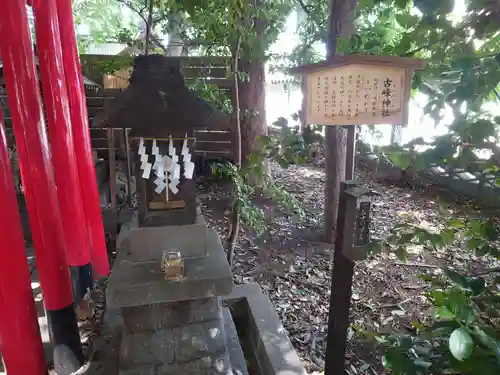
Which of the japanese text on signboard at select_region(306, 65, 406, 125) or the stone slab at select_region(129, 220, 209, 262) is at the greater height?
the japanese text on signboard at select_region(306, 65, 406, 125)

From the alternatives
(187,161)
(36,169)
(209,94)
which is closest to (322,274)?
(209,94)

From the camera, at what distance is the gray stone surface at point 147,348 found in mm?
2633

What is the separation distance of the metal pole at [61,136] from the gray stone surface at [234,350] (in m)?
1.30

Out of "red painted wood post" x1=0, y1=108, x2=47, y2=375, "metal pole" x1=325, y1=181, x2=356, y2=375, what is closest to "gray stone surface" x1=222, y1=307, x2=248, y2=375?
"metal pole" x1=325, y1=181, x2=356, y2=375

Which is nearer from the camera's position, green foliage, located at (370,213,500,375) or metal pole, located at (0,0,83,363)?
green foliage, located at (370,213,500,375)

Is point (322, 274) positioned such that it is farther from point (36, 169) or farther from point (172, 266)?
point (36, 169)

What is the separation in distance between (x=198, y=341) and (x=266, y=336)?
69cm

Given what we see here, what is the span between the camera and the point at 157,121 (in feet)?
8.11

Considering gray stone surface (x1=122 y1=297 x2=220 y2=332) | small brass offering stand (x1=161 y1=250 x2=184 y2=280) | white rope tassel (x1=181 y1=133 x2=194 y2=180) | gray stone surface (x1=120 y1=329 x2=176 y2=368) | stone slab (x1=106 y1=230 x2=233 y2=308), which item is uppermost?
white rope tassel (x1=181 y1=133 x2=194 y2=180)

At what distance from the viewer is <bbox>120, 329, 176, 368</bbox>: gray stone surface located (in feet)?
8.64

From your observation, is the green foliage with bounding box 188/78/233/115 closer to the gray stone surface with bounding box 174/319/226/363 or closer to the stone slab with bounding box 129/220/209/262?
the stone slab with bounding box 129/220/209/262

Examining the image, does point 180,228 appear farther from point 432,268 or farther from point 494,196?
point 432,268

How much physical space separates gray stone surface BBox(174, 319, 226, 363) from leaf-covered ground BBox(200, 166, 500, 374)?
0.99 meters

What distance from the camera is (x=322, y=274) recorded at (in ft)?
15.9
